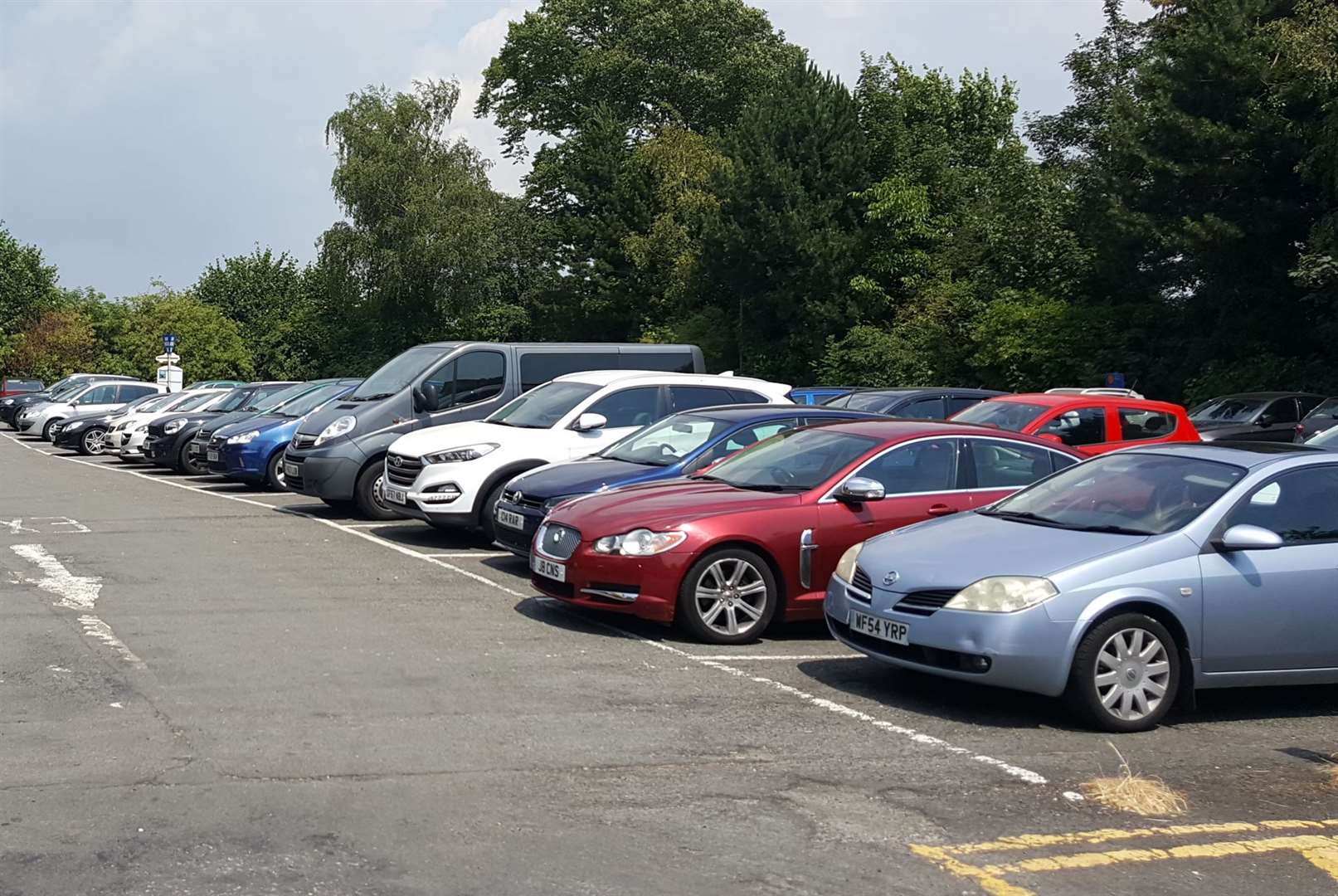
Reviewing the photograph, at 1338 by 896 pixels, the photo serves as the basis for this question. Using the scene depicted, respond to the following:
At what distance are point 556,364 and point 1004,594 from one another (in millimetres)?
11493

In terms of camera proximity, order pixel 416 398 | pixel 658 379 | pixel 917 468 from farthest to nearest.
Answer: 1. pixel 416 398
2. pixel 658 379
3. pixel 917 468

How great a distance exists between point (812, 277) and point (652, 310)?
15.1m

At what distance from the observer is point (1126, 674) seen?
750 centimetres

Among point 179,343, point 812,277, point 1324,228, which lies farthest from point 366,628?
point 179,343

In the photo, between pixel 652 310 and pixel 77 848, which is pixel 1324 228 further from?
pixel 652 310

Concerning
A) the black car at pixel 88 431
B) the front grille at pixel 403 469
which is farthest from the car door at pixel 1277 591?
the black car at pixel 88 431

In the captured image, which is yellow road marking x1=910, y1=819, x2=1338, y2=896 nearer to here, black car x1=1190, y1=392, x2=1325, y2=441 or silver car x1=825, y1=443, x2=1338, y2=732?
silver car x1=825, y1=443, x2=1338, y2=732

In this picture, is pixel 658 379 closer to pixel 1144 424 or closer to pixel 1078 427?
pixel 1078 427

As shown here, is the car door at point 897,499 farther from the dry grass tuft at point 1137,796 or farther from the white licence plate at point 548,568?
the dry grass tuft at point 1137,796

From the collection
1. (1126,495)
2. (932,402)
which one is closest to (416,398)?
(932,402)

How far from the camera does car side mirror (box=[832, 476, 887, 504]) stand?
31.6 feet

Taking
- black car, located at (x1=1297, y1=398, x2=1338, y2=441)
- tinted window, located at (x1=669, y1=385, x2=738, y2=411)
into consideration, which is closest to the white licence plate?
tinted window, located at (x1=669, y1=385, x2=738, y2=411)

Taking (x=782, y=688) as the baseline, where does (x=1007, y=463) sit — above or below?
above

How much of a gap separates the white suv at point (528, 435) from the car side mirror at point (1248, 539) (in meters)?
7.75
